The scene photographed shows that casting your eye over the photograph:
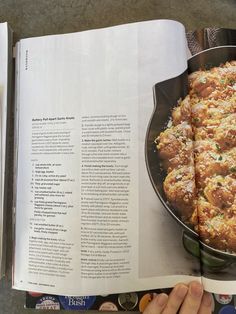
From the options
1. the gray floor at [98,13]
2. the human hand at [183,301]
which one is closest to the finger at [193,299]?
the human hand at [183,301]

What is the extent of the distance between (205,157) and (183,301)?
9.3 inches

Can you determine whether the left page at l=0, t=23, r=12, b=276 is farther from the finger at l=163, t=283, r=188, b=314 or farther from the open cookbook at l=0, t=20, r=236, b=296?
the finger at l=163, t=283, r=188, b=314

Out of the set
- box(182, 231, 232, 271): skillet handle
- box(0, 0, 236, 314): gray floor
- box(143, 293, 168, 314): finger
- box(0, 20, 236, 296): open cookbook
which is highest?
box(0, 0, 236, 314): gray floor

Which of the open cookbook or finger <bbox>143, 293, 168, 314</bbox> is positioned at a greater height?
the open cookbook

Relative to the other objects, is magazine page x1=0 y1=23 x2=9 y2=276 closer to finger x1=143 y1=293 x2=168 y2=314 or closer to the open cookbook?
the open cookbook

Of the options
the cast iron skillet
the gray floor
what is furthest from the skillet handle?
the gray floor

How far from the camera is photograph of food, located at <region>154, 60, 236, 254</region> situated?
19.4 inches

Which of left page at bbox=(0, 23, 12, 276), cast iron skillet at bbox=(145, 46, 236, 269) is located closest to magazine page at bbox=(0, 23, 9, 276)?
left page at bbox=(0, 23, 12, 276)

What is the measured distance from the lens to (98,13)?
0.59 m

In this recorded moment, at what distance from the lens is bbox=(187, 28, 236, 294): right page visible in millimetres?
492

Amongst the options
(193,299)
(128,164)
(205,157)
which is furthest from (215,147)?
(193,299)

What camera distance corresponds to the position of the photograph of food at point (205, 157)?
494 millimetres

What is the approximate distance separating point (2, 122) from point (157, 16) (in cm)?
35

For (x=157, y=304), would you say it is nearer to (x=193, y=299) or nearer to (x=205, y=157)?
(x=193, y=299)
